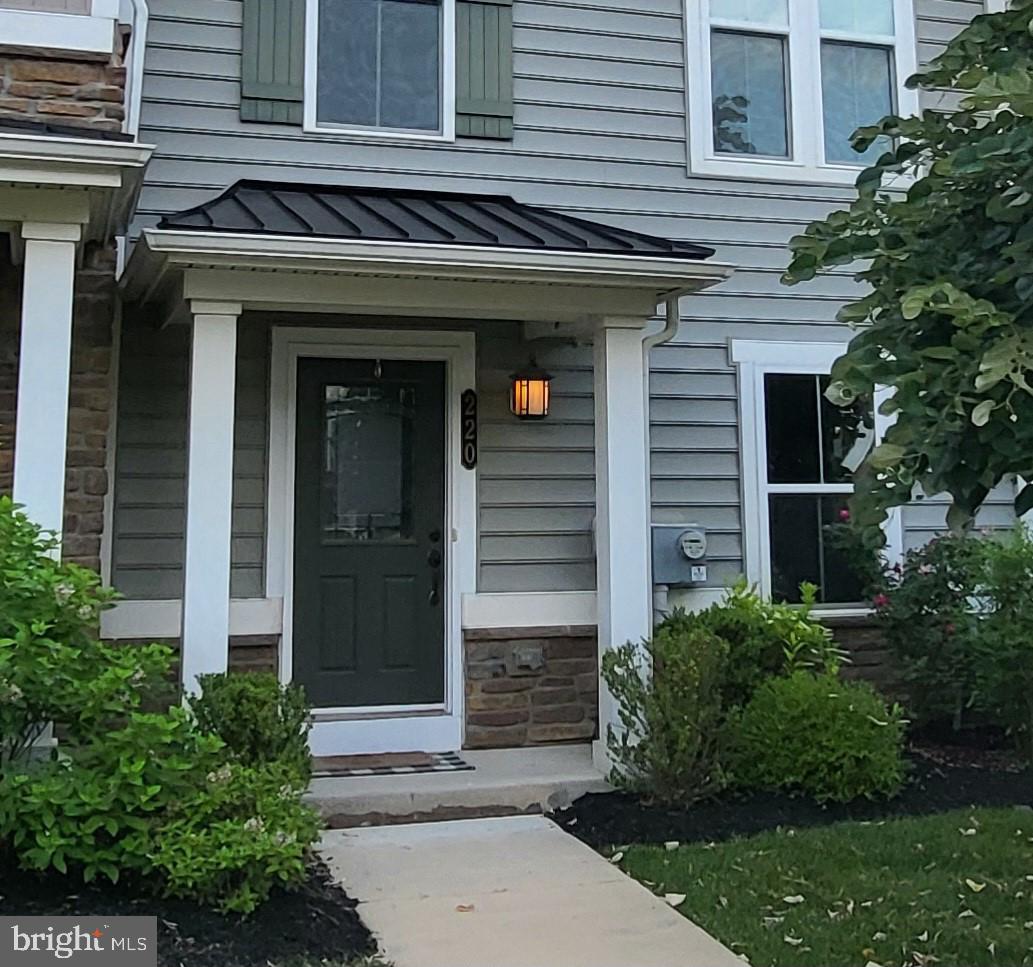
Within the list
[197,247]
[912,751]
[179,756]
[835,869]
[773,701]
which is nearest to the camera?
[179,756]

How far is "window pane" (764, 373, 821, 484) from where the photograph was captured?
648 cm

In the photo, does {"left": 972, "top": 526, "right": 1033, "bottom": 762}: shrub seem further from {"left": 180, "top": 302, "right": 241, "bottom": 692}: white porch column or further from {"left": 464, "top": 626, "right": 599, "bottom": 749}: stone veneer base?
{"left": 180, "top": 302, "right": 241, "bottom": 692}: white porch column

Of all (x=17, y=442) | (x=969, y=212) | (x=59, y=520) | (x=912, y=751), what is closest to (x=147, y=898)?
(x=59, y=520)

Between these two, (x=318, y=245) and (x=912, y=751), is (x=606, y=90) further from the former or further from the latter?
(x=912, y=751)

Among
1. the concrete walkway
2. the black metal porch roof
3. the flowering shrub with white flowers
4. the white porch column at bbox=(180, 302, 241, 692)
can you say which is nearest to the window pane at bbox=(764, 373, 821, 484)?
the black metal porch roof

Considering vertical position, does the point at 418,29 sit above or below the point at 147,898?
above

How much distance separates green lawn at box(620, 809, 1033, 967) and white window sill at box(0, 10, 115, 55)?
4.09 metres

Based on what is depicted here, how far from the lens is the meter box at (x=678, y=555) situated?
599 cm

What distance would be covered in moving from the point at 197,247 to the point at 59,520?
4.13ft

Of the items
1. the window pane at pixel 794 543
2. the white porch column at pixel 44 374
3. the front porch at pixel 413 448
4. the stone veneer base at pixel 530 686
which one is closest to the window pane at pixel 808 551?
the window pane at pixel 794 543

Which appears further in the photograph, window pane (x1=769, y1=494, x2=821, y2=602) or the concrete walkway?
window pane (x1=769, y1=494, x2=821, y2=602)

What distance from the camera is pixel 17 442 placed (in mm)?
4062

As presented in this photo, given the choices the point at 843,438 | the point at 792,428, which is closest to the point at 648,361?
the point at 792,428

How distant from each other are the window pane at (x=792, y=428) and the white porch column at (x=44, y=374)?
13.4 feet
